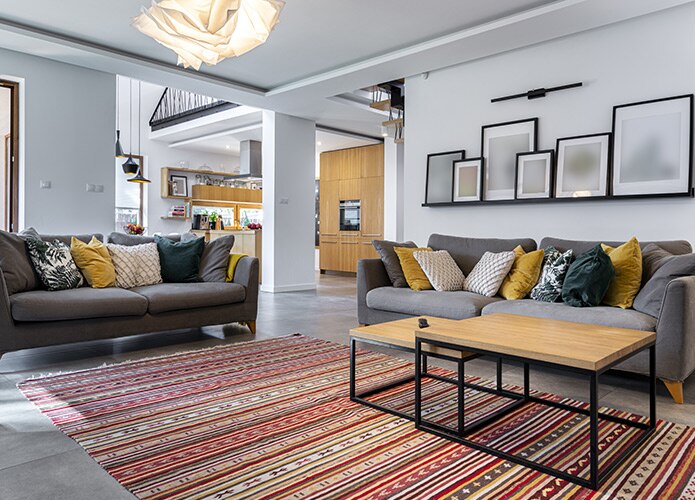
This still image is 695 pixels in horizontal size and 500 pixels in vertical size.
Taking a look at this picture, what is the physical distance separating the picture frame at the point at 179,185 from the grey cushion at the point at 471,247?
8085 mm

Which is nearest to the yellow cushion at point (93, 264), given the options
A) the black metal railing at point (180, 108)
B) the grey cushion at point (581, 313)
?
the grey cushion at point (581, 313)

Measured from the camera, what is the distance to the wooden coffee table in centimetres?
179

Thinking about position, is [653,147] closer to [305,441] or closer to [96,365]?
[305,441]

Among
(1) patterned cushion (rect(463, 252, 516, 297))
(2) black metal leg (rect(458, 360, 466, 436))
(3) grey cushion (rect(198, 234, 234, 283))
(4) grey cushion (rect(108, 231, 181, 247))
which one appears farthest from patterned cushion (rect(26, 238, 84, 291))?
(1) patterned cushion (rect(463, 252, 516, 297))

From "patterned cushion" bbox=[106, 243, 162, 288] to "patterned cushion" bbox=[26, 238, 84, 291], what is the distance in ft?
1.06

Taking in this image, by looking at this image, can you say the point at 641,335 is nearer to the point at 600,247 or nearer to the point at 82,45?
the point at 600,247

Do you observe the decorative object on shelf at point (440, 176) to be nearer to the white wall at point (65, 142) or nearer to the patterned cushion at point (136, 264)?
the patterned cushion at point (136, 264)

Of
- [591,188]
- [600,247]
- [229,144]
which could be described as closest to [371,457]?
[600,247]

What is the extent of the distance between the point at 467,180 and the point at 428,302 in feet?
6.21

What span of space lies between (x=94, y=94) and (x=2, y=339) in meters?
3.83

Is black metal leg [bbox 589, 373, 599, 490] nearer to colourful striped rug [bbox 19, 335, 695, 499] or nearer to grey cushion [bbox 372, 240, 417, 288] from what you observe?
colourful striped rug [bbox 19, 335, 695, 499]

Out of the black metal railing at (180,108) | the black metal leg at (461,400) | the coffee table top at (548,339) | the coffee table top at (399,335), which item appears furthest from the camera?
the black metal railing at (180,108)

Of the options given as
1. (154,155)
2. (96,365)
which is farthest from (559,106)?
(154,155)

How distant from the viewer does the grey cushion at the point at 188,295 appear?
3.88 metres
